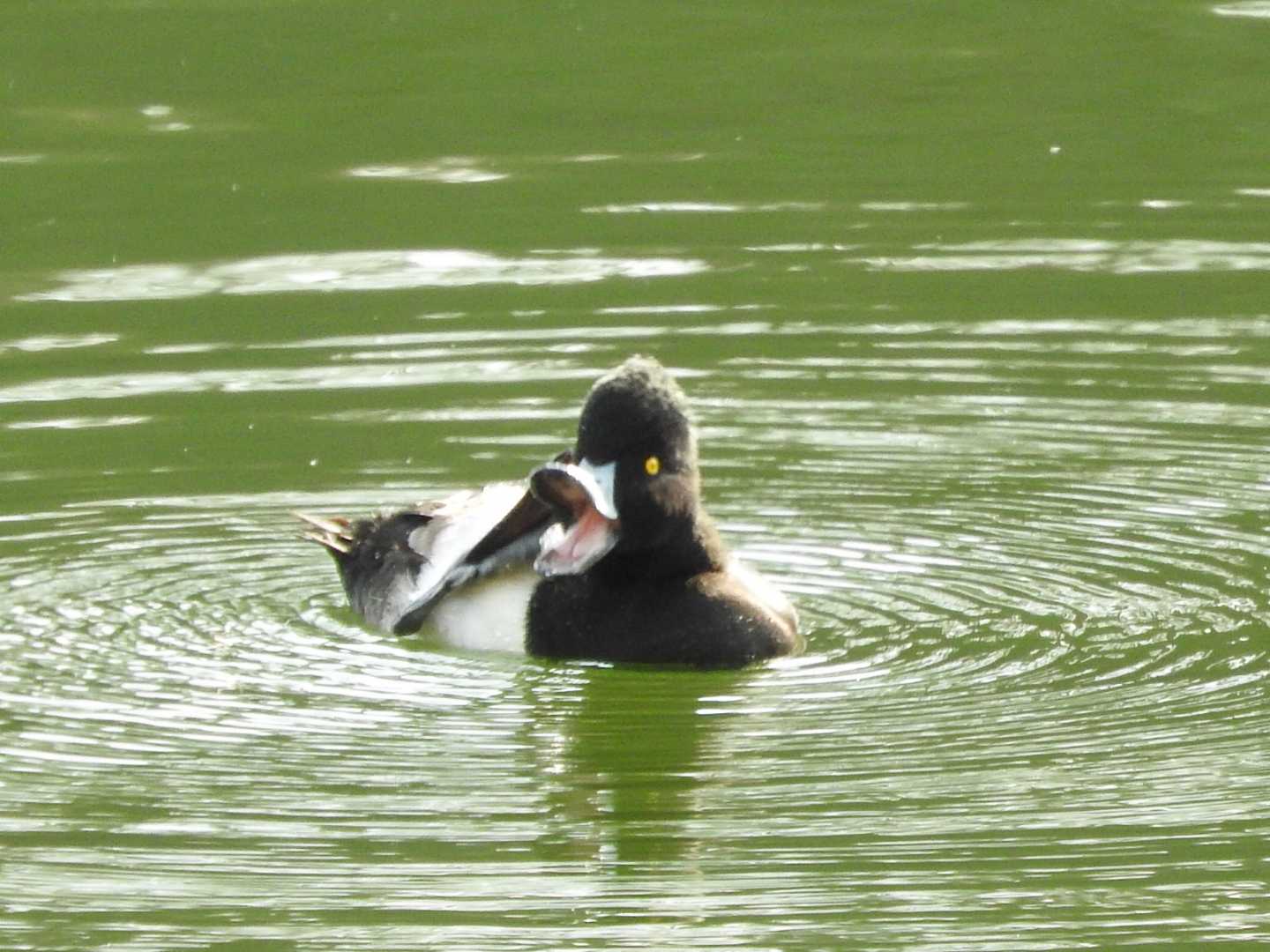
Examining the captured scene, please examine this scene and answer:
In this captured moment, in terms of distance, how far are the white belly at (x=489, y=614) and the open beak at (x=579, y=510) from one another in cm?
34

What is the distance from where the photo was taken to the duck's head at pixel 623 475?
9.07m

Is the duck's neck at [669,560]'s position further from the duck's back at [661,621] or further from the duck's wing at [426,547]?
the duck's wing at [426,547]

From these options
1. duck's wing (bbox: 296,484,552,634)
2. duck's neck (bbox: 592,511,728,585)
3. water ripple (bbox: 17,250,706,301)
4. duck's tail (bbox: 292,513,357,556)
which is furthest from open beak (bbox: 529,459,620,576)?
water ripple (bbox: 17,250,706,301)

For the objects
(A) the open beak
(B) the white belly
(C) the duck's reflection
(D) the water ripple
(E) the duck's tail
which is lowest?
(C) the duck's reflection

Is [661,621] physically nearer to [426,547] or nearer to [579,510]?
[579,510]

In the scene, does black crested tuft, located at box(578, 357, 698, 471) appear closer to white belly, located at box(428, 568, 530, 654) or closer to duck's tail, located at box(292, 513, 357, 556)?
white belly, located at box(428, 568, 530, 654)

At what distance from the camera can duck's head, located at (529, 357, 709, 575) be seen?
357 inches

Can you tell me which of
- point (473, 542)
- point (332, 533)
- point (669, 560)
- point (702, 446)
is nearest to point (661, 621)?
point (669, 560)

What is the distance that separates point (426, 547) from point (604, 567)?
0.73m

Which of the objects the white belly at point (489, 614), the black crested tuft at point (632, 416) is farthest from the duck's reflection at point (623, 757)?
the black crested tuft at point (632, 416)

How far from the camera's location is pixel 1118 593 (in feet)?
31.7

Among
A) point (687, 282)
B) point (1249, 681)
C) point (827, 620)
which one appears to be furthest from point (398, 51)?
point (1249, 681)

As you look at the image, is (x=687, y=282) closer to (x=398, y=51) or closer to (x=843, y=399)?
(x=843, y=399)

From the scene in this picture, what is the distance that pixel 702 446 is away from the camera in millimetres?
11492
